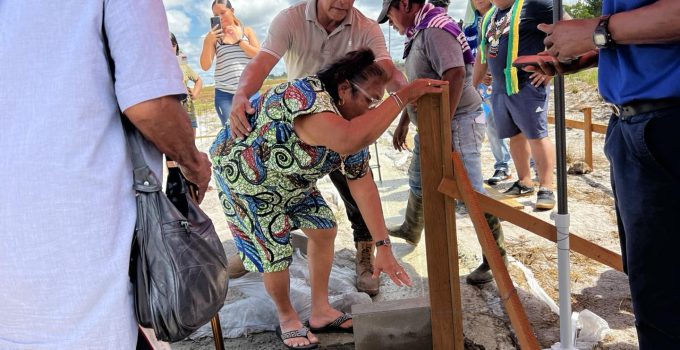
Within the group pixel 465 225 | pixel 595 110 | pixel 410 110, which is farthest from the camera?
pixel 595 110

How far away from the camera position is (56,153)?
110 centimetres

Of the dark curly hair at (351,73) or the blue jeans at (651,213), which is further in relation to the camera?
the dark curly hair at (351,73)

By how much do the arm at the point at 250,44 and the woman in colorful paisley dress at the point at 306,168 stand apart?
121 inches

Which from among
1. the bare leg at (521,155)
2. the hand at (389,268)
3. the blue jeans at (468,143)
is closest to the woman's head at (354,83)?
the hand at (389,268)

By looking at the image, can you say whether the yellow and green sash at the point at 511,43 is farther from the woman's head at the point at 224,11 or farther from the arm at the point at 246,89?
the woman's head at the point at 224,11

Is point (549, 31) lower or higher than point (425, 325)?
higher

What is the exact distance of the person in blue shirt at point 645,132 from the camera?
1298 mm

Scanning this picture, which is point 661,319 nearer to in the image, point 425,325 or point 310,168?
point 425,325

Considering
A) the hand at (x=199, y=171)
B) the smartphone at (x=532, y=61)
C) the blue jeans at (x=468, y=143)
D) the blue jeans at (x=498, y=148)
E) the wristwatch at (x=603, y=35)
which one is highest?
the wristwatch at (x=603, y=35)

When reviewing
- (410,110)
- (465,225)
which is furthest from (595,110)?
(410,110)

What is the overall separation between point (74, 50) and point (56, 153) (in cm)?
23

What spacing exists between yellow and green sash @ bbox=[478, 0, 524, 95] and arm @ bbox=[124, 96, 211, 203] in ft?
10.2

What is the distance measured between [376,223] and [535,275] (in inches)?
58.4

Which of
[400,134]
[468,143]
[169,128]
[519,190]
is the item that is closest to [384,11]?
[400,134]
